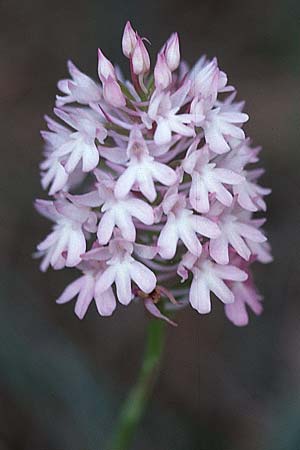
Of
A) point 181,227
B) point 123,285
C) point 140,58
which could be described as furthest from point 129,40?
point 123,285

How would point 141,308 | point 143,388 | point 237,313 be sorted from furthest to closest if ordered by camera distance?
point 141,308, point 143,388, point 237,313

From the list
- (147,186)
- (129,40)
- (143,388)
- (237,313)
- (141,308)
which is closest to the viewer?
(147,186)

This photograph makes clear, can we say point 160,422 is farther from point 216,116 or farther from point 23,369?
point 216,116

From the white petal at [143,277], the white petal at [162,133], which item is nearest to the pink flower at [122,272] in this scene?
the white petal at [143,277]

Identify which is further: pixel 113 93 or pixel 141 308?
pixel 141 308

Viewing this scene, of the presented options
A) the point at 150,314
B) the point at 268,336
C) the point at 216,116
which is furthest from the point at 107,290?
the point at 268,336

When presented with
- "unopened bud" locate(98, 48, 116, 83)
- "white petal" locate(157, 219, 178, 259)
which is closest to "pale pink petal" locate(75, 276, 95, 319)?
"white petal" locate(157, 219, 178, 259)

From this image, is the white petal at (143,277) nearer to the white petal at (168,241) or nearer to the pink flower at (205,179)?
the white petal at (168,241)

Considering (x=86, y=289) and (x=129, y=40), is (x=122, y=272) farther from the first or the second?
(x=129, y=40)

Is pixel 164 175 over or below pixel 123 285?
over
